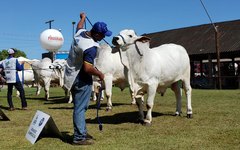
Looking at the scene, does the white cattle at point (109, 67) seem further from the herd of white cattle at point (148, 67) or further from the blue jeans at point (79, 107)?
the blue jeans at point (79, 107)

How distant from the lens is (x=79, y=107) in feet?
21.9

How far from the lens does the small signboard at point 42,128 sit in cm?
692

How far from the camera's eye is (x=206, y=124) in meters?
8.52

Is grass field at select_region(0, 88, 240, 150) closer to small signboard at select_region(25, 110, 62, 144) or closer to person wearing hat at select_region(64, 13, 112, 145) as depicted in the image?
small signboard at select_region(25, 110, 62, 144)

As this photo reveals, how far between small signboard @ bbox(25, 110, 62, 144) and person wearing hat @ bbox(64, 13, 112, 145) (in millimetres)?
674

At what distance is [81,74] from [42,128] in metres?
1.22

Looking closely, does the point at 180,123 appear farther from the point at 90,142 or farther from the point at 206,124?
the point at 90,142

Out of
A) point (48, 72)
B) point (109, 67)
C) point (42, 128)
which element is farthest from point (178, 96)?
point (48, 72)

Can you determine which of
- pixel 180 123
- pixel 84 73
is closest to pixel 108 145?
pixel 84 73

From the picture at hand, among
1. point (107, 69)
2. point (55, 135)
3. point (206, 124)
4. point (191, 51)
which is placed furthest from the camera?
point (191, 51)

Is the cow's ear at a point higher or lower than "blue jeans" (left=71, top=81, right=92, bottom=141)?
higher

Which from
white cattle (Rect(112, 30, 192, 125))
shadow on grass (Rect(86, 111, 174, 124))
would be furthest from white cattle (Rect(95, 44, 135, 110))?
white cattle (Rect(112, 30, 192, 125))

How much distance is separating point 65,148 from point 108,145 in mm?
733

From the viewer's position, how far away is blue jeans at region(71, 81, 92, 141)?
6.63 m
